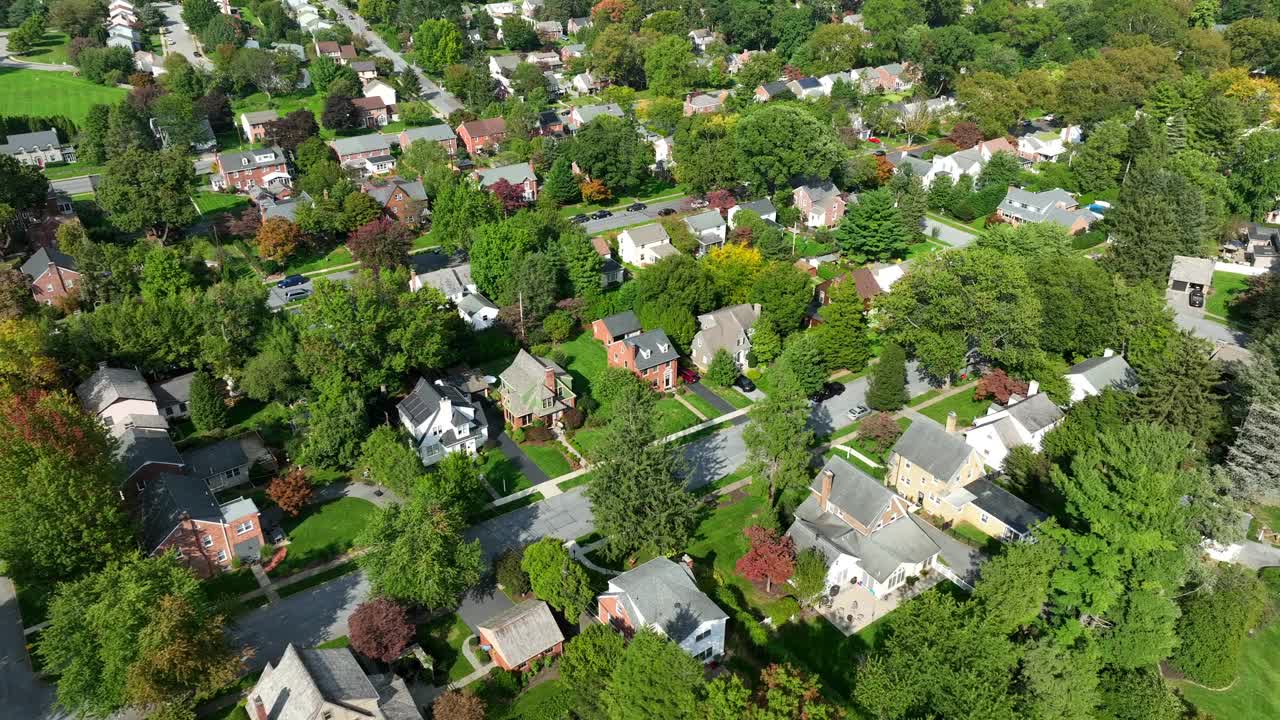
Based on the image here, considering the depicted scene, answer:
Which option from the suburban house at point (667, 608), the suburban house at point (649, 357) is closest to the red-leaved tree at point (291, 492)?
the suburban house at point (667, 608)

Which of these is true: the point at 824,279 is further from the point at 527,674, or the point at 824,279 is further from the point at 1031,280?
the point at 527,674

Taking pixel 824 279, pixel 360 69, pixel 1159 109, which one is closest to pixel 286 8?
pixel 360 69

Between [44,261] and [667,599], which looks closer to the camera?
[667,599]

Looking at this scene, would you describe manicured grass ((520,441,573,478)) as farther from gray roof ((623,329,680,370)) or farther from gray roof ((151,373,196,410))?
gray roof ((151,373,196,410))

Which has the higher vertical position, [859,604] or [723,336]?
[723,336]

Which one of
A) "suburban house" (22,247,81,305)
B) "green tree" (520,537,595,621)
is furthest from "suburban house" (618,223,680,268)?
"suburban house" (22,247,81,305)

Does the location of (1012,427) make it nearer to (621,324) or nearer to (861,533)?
(861,533)

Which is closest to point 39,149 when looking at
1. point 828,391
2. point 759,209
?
point 759,209
